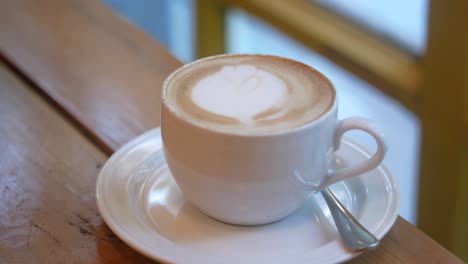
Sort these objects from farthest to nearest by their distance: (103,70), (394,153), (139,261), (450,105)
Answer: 1. (394,153)
2. (450,105)
3. (103,70)
4. (139,261)

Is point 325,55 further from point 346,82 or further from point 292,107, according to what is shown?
point 292,107

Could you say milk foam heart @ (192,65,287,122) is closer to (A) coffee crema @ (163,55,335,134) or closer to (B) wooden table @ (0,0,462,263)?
(A) coffee crema @ (163,55,335,134)

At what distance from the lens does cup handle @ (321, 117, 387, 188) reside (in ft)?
1.49

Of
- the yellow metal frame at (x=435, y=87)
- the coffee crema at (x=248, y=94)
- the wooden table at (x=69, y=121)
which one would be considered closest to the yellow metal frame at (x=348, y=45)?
the yellow metal frame at (x=435, y=87)

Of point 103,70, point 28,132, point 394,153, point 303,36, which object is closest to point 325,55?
point 303,36

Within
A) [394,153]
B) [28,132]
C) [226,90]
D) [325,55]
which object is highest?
[226,90]

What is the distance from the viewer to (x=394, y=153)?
1227mm

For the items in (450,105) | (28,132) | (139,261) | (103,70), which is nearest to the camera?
(139,261)

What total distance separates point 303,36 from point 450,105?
0.36 meters

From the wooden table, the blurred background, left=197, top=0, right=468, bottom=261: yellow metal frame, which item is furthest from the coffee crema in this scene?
left=197, top=0, right=468, bottom=261: yellow metal frame

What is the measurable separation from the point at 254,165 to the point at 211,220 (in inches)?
2.9

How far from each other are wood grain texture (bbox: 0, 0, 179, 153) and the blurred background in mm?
97

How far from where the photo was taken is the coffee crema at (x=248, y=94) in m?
0.44

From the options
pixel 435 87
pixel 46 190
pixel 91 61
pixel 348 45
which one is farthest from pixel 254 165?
pixel 348 45
